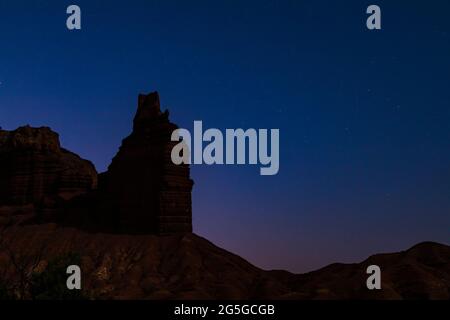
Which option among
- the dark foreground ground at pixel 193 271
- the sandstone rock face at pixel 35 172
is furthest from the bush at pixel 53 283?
the sandstone rock face at pixel 35 172

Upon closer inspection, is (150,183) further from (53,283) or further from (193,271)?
(53,283)

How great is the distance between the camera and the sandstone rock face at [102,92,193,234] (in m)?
86.0

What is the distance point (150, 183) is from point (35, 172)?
30658mm

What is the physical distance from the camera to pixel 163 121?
298 ft

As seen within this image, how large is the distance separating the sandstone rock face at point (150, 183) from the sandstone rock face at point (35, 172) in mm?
12548

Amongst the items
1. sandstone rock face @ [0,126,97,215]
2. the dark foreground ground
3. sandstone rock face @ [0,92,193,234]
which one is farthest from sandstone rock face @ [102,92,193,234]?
sandstone rock face @ [0,126,97,215]

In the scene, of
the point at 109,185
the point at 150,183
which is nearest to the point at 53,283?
the point at 150,183

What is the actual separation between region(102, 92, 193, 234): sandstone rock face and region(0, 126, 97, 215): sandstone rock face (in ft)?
41.2

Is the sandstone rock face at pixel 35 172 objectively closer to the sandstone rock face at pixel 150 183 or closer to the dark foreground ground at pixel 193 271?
the dark foreground ground at pixel 193 271

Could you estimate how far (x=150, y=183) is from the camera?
8725cm

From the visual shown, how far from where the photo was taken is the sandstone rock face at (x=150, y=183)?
282 feet
